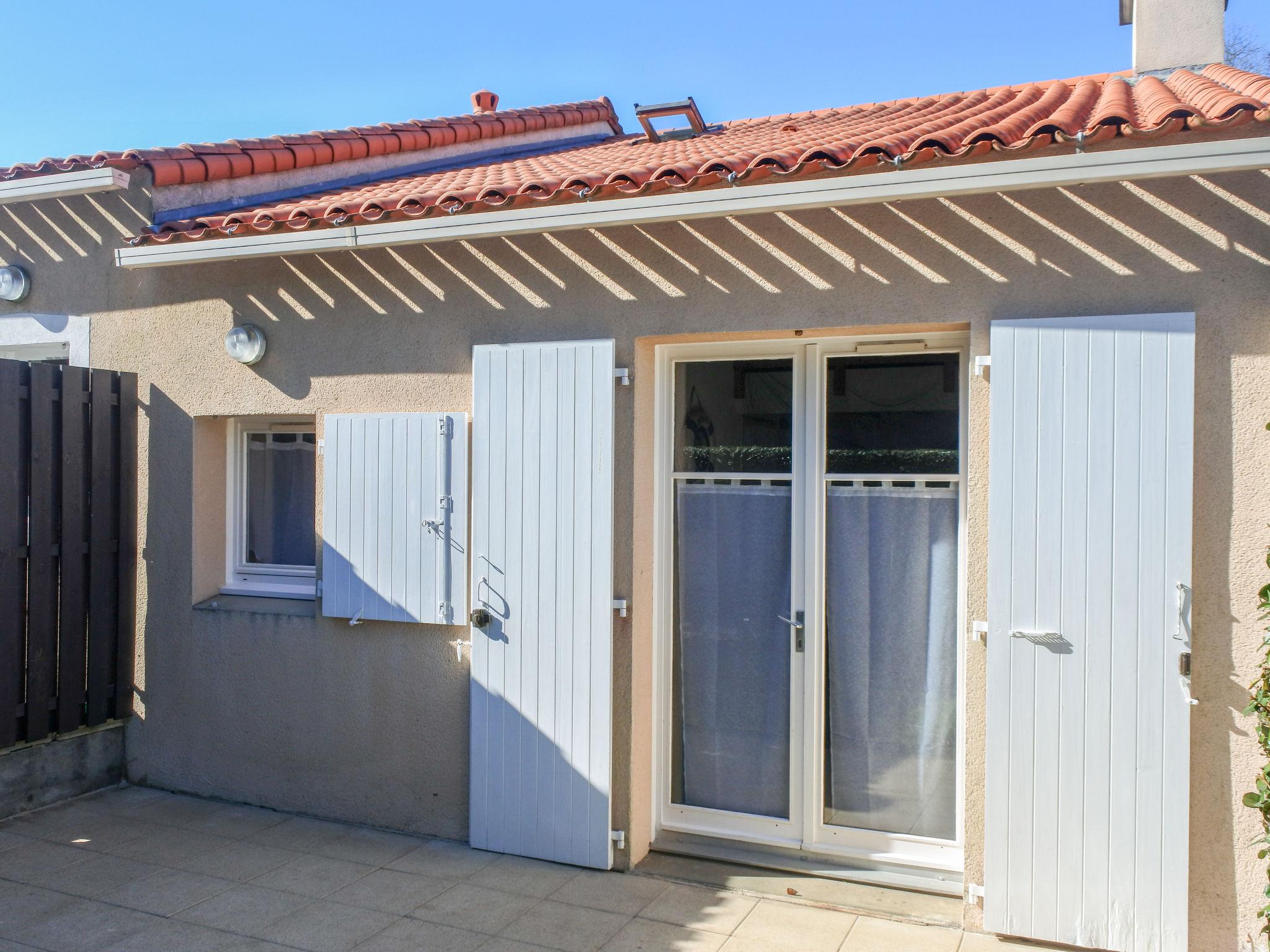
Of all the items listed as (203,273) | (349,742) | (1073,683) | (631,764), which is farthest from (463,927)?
(203,273)

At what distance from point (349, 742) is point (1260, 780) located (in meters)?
5.12

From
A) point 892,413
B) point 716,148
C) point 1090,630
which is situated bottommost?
point 1090,630

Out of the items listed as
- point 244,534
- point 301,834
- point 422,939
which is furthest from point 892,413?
point 244,534

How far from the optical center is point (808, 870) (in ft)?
18.0

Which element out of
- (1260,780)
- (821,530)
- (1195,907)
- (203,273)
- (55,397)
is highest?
(203,273)

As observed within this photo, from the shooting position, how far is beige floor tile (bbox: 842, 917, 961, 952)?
15.4 ft

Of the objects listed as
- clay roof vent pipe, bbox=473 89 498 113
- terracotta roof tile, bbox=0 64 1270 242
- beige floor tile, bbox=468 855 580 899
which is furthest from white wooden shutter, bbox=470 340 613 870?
clay roof vent pipe, bbox=473 89 498 113

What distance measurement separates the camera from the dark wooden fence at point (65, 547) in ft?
20.8

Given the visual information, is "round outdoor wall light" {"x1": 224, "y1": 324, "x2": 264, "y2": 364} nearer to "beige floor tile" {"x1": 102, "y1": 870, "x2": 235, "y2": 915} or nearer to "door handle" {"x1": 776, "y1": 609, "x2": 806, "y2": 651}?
"beige floor tile" {"x1": 102, "y1": 870, "x2": 235, "y2": 915}

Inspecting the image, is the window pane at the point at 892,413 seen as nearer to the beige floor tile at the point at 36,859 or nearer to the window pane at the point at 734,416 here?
the window pane at the point at 734,416

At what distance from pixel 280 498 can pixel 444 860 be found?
295 centimetres

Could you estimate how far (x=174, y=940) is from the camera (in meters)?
4.80

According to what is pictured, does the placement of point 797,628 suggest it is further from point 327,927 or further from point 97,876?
point 97,876

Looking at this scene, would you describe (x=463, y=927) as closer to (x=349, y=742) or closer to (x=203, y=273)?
(x=349, y=742)
